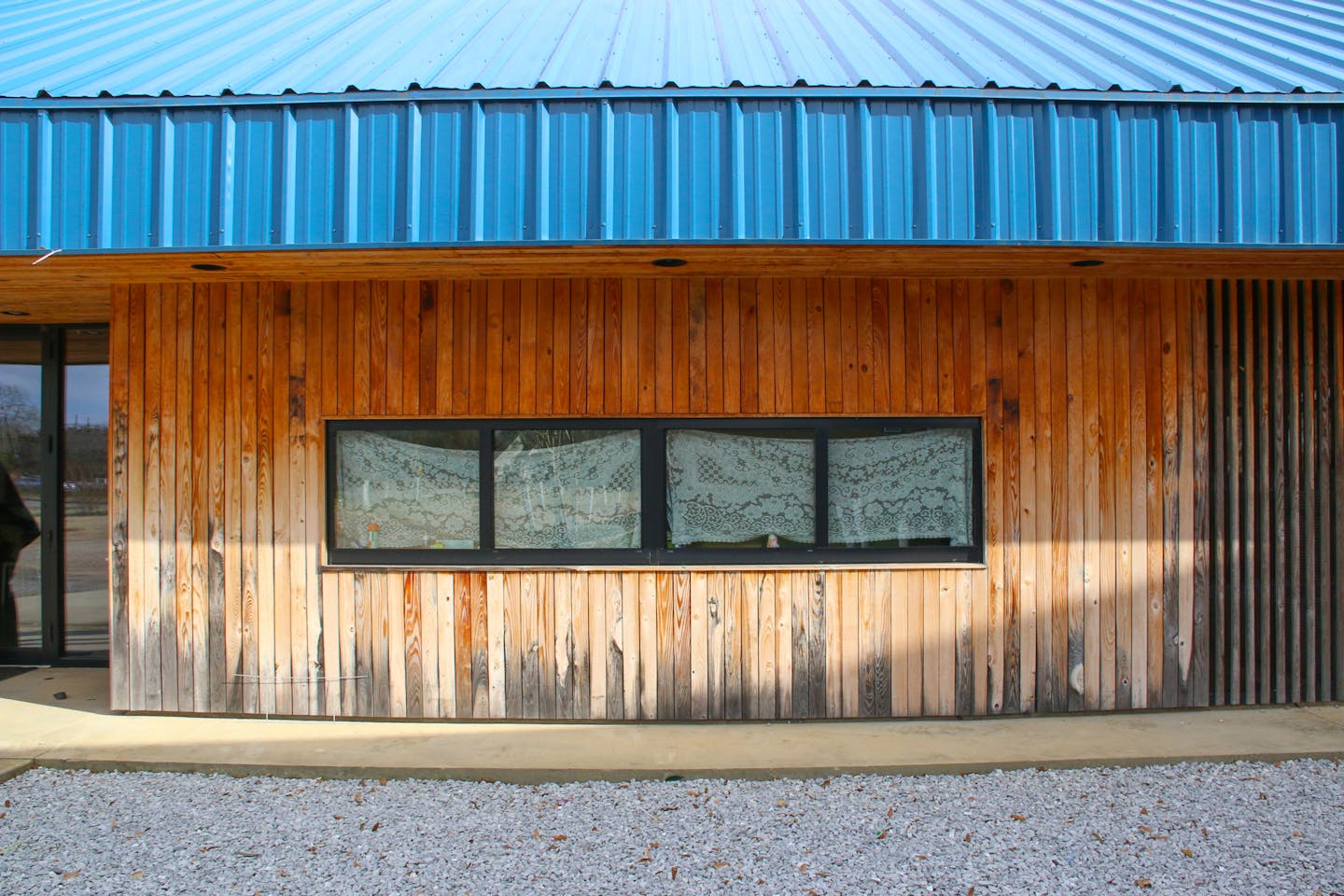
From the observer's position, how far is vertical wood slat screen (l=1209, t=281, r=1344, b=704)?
5098 millimetres

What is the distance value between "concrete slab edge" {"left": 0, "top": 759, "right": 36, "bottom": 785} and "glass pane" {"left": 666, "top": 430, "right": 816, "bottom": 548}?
3.46 meters

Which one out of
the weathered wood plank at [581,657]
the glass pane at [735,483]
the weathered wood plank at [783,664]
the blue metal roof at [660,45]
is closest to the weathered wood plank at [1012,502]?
the glass pane at [735,483]

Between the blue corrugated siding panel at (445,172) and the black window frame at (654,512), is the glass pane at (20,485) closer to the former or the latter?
the black window frame at (654,512)

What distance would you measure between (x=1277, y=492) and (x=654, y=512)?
12.2ft

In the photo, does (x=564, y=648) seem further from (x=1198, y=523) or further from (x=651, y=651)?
(x=1198, y=523)

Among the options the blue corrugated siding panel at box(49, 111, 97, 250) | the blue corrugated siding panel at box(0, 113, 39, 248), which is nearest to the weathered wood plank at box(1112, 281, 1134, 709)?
the blue corrugated siding panel at box(49, 111, 97, 250)

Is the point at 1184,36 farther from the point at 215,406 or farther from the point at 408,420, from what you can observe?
the point at 215,406

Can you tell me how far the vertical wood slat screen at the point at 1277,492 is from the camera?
5.10m

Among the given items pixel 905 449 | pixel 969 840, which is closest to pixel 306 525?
pixel 905 449

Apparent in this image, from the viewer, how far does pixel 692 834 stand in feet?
11.9

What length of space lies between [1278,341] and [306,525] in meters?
5.86

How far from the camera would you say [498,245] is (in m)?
4.02

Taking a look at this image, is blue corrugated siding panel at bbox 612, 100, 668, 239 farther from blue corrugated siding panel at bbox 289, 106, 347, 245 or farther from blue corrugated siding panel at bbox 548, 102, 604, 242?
blue corrugated siding panel at bbox 289, 106, 347, 245

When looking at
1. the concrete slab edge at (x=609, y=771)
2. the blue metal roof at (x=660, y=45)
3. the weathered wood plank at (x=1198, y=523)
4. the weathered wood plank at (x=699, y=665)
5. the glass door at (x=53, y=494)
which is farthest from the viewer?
the glass door at (x=53, y=494)
